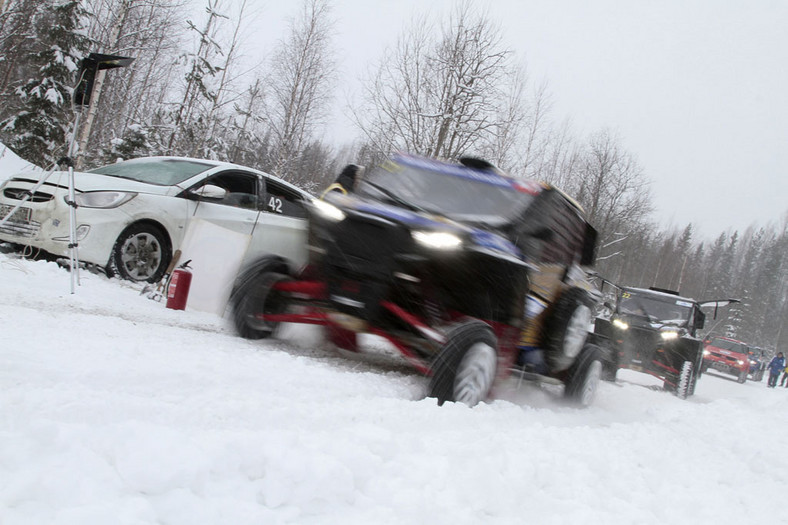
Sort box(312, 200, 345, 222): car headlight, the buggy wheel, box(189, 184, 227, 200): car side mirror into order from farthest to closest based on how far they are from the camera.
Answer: box(189, 184, 227, 200): car side mirror → the buggy wheel → box(312, 200, 345, 222): car headlight

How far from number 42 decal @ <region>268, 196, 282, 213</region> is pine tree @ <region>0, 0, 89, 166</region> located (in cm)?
1375

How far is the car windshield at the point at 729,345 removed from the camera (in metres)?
24.7


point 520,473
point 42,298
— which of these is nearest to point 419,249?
point 520,473

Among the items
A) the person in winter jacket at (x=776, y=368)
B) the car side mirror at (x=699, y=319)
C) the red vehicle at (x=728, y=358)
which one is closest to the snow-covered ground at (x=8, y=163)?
the car side mirror at (x=699, y=319)

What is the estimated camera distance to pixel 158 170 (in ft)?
22.3

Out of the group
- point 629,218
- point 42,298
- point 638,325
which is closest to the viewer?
point 42,298

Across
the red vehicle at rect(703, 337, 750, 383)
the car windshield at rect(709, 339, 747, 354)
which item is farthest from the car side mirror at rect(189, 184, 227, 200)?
the car windshield at rect(709, 339, 747, 354)

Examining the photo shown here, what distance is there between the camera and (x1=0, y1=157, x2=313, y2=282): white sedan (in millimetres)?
5816

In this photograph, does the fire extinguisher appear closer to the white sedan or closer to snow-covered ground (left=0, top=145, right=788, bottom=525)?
the white sedan

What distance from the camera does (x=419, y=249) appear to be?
337 centimetres

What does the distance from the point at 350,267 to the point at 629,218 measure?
26.3m

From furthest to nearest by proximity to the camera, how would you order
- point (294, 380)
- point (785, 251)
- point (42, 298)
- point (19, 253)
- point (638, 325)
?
point (785, 251) → point (638, 325) → point (19, 253) → point (42, 298) → point (294, 380)

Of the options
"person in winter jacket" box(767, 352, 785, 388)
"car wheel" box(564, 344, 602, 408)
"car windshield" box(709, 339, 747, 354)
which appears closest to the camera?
"car wheel" box(564, 344, 602, 408)

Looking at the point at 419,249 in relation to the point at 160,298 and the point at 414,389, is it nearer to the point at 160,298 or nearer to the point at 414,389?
the point at 414,389
